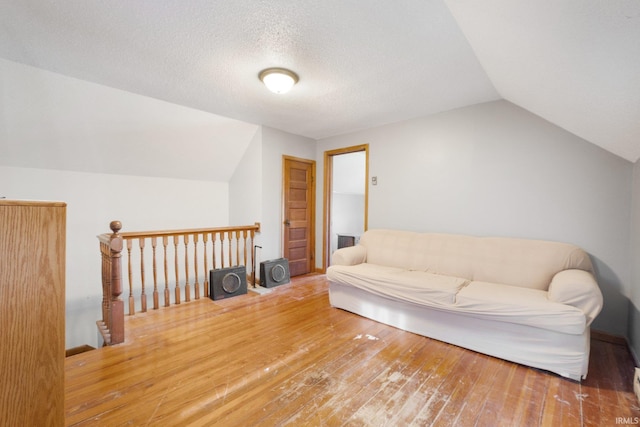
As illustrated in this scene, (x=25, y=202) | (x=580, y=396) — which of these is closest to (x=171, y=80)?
(x=25, y=202)

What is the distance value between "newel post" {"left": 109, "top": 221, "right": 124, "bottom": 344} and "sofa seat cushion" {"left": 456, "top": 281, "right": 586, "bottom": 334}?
9.31ft

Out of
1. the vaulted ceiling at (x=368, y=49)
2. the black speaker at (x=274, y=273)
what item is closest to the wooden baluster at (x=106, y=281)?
the vaulted ceiling at (x=368, y=49)

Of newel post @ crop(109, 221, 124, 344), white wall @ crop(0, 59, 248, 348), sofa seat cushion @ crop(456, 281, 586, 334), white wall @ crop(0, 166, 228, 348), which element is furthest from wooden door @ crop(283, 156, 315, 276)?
sofa seat cushion @ crop(456, 281, 586, 334)

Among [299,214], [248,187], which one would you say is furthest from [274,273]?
[248,187]

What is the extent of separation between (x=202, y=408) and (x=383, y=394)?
42.8 inches

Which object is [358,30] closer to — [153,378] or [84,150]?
[153,378]

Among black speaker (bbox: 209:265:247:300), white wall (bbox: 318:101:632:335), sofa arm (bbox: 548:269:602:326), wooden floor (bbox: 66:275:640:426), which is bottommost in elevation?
wooden floor (bbox: 66:275:640:426)

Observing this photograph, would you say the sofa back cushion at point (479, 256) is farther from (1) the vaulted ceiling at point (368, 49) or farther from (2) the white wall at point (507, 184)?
(1) the vaulted ceiling at point (368, 49)

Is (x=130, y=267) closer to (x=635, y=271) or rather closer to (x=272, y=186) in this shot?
(x=272, y=186)

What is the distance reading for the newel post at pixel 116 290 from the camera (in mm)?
2219

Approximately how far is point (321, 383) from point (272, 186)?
287 centimetres

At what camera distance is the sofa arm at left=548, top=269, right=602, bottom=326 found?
70.8 inches

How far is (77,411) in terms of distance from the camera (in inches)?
58.8

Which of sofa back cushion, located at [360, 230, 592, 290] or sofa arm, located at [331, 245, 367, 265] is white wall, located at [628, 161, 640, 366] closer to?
sofa back cushion, located at [360, 230, 592, 290]
